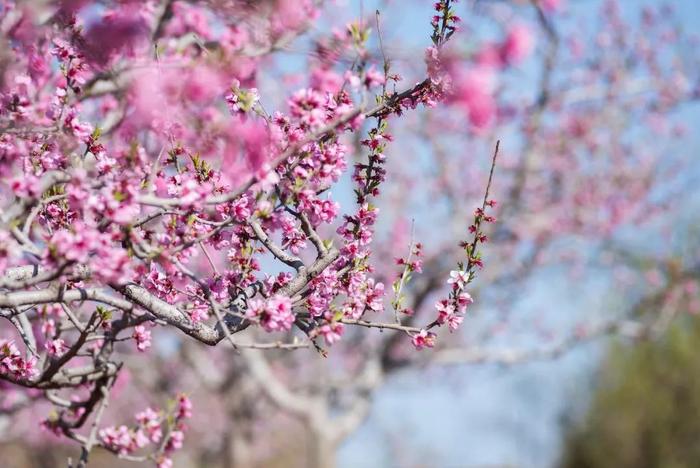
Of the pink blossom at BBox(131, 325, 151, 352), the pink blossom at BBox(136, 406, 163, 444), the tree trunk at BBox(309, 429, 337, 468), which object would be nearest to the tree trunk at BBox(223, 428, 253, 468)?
the tree trunk at BBox(309, 429, 337, 468)

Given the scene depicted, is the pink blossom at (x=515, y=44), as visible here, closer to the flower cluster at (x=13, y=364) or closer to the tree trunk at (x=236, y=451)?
the flower cluster at (x=13, y=364)

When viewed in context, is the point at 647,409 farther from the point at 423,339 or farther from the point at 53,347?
the point at 53,347

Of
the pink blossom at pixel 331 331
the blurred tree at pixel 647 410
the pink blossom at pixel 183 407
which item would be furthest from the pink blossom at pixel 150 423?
the blurred tree at pixel 647 410

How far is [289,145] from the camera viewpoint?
11.1ft

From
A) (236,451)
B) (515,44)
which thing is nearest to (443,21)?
(515,44)

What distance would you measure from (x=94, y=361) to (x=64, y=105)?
1451 mm

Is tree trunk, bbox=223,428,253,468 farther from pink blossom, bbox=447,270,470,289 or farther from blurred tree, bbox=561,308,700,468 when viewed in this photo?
pink blossom, bbox=447,270,470,289

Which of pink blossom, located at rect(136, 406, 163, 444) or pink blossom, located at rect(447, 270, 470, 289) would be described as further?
pink blossom, located at rect(136, 406, 163, 444)

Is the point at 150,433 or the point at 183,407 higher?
the point at 183,407

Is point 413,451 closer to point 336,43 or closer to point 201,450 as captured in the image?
point 201,450

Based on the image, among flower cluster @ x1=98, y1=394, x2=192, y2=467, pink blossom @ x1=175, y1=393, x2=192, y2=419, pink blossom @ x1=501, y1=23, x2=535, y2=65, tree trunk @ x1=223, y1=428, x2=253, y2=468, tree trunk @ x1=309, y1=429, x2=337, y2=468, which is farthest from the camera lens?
tree trunk @ x1=223, y1=428, x2=253, y2=468

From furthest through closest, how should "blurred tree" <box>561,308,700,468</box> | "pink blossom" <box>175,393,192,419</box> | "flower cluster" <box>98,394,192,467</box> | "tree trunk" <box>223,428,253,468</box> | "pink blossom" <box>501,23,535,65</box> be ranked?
"blurred tree" <box>561,308,700,468</box>
"tree trunk" <box>223,428,253,468</box>
"pink blossom" <box>175,393,192,419</box>
"flower cluster" <box>98,394,192,467</box>
"pink blossom" <box>501,23,535,65</box>

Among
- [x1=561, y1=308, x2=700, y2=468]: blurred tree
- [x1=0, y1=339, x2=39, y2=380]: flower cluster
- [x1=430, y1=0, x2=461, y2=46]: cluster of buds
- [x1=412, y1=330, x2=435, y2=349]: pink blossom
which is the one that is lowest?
[x1=412, y1=330, x2=435, y2=349]: pink blossom

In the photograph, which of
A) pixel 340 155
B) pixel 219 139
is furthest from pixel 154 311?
pixel 340 155
